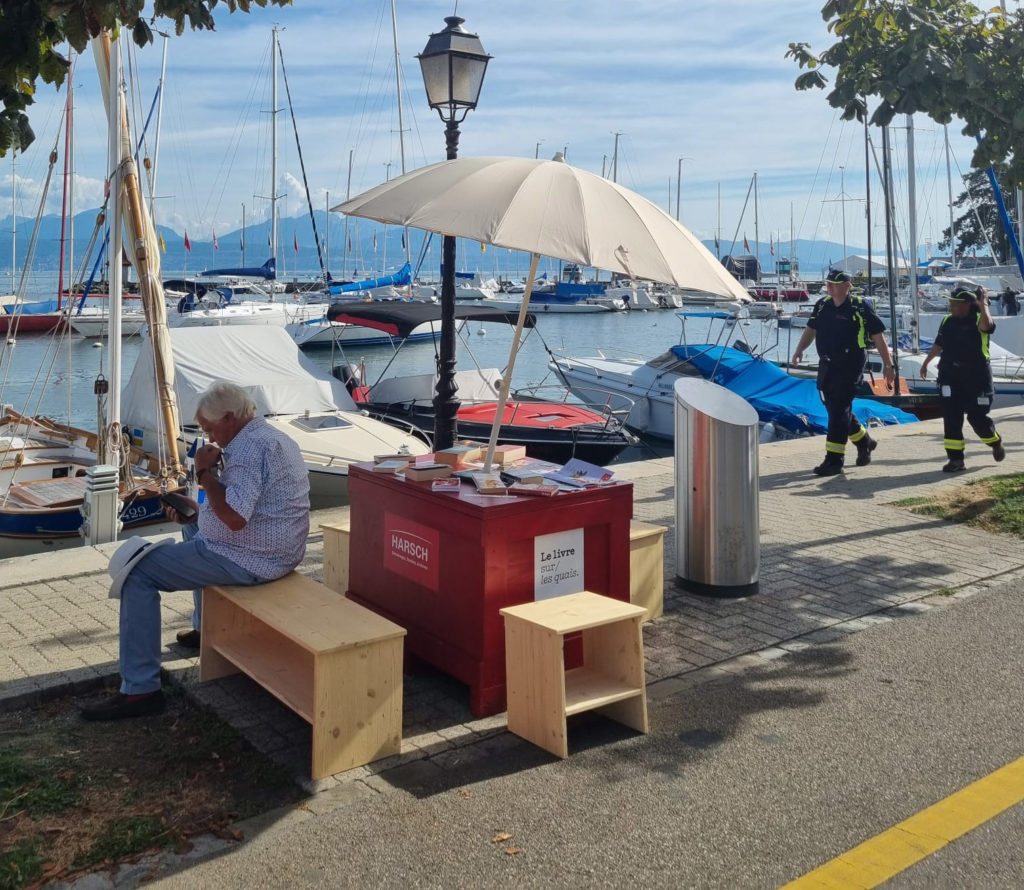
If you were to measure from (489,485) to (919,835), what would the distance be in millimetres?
2378

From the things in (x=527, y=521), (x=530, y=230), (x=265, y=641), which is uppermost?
(x=530, y=230)

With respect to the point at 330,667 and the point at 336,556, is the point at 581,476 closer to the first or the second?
the point at 336,556

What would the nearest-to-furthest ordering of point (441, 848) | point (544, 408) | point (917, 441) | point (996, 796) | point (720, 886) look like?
point (720, 886) < point (441, 848) < point (996, 796) < point (917, 441) < point (544, 408)

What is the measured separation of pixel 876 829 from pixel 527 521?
1977 millimetres

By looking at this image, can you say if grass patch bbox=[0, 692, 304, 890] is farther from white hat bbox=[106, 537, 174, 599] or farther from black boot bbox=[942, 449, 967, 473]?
black boot bbox=[942, 449, 967, 473]

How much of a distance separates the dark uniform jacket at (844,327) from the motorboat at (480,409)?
17.0ft

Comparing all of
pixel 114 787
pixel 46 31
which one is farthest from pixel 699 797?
pixel 46 31

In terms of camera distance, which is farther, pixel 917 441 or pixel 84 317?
pixel 84 317

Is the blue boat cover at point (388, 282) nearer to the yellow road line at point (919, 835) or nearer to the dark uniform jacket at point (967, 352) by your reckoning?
the dark uniform jacket at point (967, 352)

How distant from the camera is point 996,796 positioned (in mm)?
4020

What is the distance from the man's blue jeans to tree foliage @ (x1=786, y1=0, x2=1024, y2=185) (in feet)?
19.8

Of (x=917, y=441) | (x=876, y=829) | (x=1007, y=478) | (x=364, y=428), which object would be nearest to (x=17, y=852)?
(x=876, y=829)

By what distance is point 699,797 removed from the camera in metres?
4.03

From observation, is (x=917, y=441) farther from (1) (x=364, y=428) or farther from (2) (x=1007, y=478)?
(1) (x=364, y=428)
